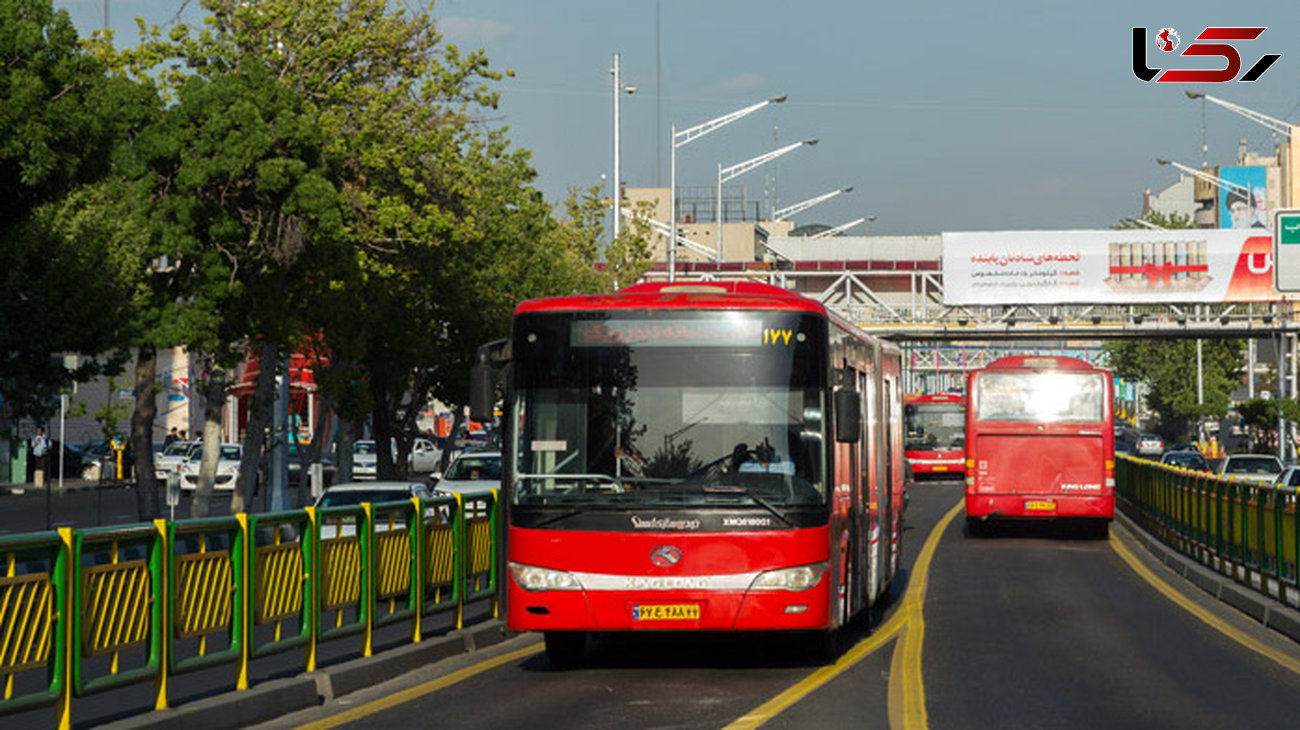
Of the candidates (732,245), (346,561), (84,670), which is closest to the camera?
(84,670)

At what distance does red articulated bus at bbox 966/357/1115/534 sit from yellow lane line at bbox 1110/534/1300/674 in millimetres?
3125

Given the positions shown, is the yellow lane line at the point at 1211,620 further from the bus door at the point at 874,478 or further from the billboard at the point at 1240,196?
the billboard at the point at 1240,196

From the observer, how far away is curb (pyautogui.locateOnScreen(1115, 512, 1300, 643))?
19.4 m

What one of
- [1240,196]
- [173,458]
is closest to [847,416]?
[173,458]

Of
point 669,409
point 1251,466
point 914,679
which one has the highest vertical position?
point 669,409

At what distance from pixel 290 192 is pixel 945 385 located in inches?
6597

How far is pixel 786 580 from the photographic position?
50.0 ft

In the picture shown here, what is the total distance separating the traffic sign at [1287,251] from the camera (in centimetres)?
2086

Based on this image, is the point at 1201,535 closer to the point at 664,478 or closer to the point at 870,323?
the point at 664,478

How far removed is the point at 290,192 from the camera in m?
33.0

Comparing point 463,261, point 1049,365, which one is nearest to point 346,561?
point 1049,365

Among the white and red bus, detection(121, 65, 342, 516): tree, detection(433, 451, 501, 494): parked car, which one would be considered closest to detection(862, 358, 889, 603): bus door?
detection(121, 65, 342, 516): tree

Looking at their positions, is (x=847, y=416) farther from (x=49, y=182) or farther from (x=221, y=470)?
(x=221, y=470)

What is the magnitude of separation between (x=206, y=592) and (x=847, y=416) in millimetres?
5189
